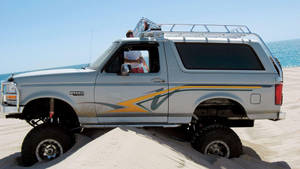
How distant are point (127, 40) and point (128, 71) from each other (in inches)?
24.4

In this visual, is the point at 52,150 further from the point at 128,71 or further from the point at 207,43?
the point at 207,43

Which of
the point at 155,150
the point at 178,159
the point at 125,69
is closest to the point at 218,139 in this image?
the point at 178,159

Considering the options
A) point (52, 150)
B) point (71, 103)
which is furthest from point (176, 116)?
point (52, 150)

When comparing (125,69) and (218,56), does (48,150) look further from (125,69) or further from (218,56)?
(218,56)

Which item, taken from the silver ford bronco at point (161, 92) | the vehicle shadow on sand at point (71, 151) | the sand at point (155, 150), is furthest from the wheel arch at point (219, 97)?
the vehicle shadow on sand at point (71, 151)

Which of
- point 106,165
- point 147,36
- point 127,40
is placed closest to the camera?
point 106,165

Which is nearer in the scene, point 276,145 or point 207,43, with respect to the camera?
point 207,43

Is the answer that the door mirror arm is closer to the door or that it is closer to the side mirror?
the side mirror

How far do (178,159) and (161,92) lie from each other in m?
1.18

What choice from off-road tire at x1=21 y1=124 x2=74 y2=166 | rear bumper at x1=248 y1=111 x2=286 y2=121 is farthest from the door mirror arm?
rear bumper at x1=248 y1=111 x2=286 y2=121

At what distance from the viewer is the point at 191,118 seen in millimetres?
4762

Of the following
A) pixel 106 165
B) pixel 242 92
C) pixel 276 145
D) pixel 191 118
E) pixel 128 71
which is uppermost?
pixel 128 71

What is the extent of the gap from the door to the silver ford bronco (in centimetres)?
2

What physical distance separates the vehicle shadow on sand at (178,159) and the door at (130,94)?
0.28 m
